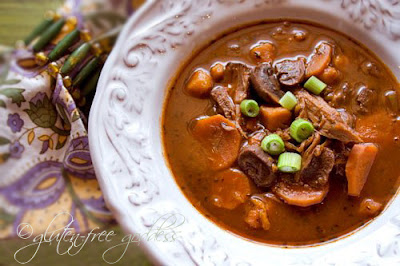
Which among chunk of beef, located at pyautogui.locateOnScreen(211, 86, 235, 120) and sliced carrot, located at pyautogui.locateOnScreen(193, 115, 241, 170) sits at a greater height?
chunk of beef, located at pyautogui.locateOnScreen(211, 86, 235, 120)

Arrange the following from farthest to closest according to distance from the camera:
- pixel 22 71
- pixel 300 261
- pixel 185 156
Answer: pixel 22 71
pixel 185 156
pixel 300 261

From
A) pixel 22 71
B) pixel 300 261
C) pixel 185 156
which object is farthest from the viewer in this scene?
pixel 22 71

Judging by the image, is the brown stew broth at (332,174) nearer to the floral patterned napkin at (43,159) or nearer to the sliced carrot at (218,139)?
the sliced carrot at (218,139)

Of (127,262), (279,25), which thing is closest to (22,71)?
(127,262)

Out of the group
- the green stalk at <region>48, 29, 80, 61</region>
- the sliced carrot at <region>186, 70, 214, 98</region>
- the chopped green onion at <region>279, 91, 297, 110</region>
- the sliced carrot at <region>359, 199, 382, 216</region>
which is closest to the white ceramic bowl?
the sliced carrot at <region>359, 199, 382, 216</region>

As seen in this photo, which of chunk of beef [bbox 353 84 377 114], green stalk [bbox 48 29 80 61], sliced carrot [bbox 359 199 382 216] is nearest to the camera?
sliced carrot [bbox 359 199 382 216]

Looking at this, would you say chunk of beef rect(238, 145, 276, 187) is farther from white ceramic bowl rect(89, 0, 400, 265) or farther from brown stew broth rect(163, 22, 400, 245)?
white ceramic bowl rect(89, 0, 400, 265)

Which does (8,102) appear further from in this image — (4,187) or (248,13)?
(248,13)
